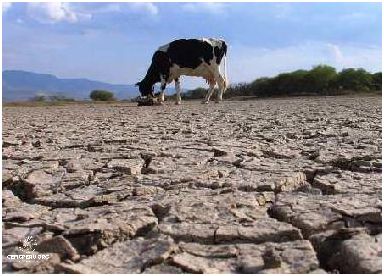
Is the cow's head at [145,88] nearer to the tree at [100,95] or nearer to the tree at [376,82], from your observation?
the tree at [376,82]

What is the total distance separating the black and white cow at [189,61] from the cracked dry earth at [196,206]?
406 inches

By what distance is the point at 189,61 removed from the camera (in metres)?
15.5

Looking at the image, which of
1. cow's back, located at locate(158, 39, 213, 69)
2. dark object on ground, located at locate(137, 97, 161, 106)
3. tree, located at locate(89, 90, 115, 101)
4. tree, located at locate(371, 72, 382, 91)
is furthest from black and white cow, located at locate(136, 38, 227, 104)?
tree, located at locate(89, 90, 115, 101)

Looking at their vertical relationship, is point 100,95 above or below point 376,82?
below

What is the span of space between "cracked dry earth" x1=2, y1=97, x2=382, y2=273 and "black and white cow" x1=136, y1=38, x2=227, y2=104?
33.9ft

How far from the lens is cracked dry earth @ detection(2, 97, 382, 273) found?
2.18 meters

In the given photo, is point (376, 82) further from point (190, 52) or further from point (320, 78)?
point (190, 52)

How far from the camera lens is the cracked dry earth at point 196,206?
2184 millimetres

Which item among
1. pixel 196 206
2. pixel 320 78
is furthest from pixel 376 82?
pixel 196 206

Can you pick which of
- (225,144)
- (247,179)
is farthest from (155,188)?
(225,144)

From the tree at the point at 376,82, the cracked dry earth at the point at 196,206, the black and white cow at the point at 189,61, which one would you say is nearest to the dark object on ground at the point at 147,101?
the black and white cow at the point at 189,61

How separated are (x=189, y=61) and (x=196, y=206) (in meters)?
12.8

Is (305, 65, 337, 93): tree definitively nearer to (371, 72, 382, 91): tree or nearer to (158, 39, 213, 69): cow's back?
(371, 72, 382, 91): tree

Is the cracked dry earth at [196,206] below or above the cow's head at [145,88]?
below
